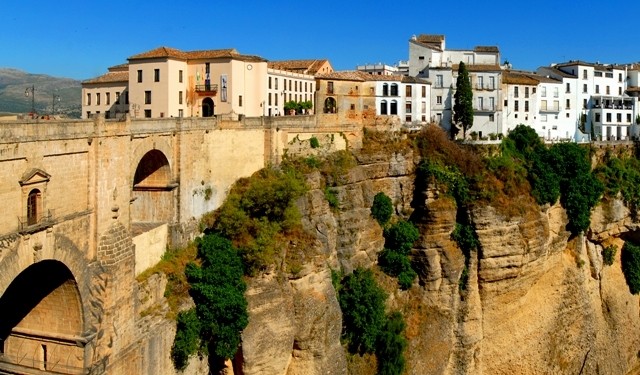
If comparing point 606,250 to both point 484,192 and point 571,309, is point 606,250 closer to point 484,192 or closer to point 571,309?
point 571,309

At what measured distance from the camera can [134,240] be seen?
18.6m

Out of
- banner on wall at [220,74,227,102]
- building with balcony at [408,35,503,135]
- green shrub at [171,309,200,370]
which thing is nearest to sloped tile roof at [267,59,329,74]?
building with balcony at [408,35,503,135]

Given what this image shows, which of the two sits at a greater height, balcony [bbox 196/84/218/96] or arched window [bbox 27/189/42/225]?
Result: balcony [bbox 196/84/218/96]

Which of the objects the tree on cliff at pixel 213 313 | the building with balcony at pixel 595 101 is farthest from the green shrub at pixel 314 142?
the building with balcony at pixel 595 101

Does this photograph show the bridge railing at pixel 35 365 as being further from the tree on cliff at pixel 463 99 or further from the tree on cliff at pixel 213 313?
the tree on cliff at pixel 463 99

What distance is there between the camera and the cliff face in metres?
22.4

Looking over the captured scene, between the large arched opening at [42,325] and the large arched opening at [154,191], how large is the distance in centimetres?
493

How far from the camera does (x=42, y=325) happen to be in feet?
54.5

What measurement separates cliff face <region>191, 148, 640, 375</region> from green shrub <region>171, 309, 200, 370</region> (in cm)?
184

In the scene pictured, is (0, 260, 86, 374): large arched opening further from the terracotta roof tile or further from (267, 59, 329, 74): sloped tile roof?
(267, 59, 329, 74): sloped tile roof

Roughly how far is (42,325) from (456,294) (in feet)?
59.7

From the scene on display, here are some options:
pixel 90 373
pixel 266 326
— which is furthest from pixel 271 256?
pixel 90 373

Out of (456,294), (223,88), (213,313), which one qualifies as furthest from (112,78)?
(456,294)

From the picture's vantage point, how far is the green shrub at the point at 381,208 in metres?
28.5
